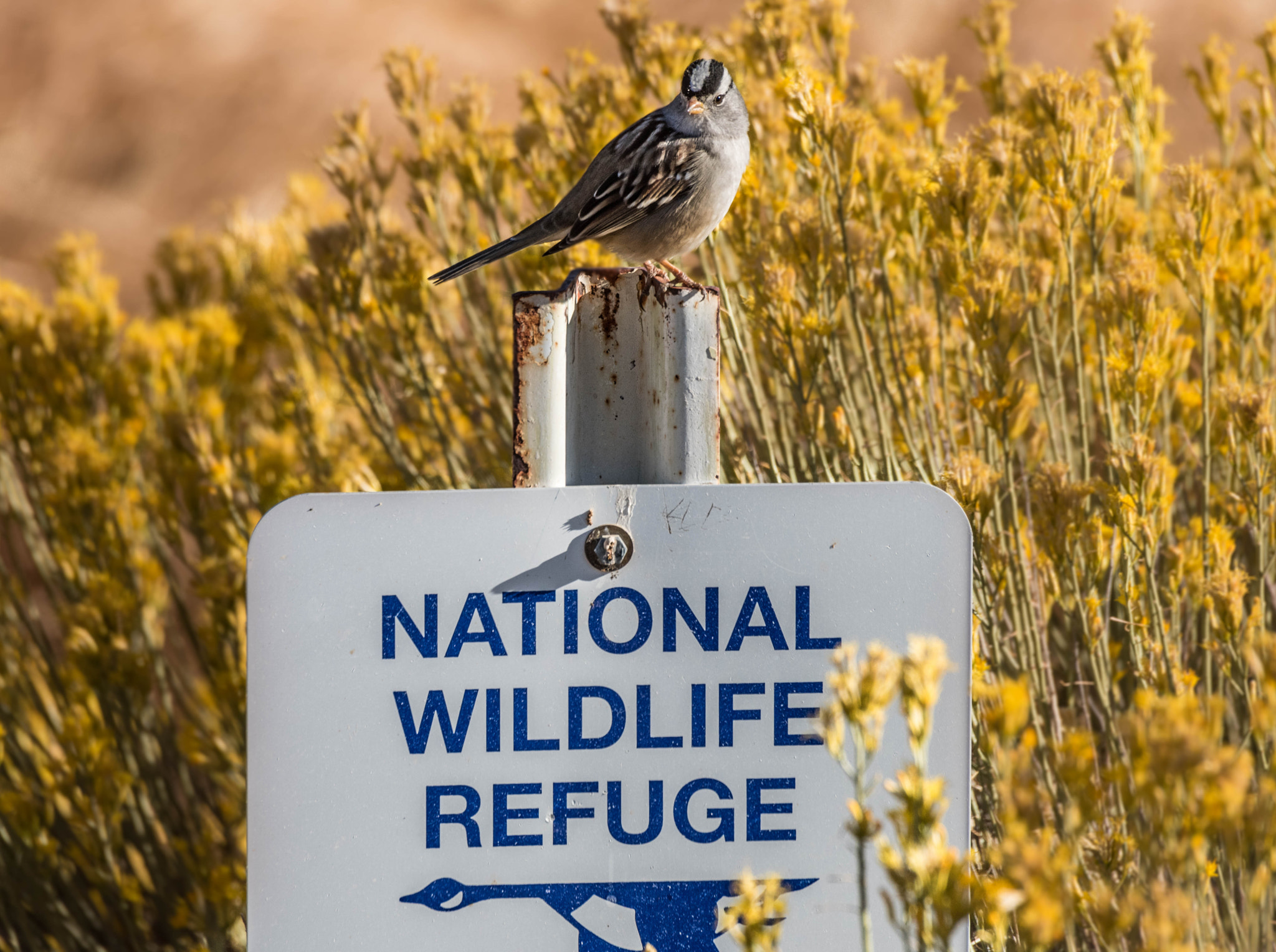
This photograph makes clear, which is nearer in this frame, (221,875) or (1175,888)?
(1175,888)

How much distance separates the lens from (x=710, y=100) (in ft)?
6.14

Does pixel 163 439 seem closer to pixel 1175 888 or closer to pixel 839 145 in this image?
pixel 839 145

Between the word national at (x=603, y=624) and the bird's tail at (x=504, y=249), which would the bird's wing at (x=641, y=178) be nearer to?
the bird's tail at (x=504, y=249)

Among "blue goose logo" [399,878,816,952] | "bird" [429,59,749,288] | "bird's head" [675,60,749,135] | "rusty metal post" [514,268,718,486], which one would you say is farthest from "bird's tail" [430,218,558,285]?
"blue goose logo" [399,878,816,952]

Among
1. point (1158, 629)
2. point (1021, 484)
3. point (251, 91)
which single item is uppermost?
point (251, 91)

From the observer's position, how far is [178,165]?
200 inches

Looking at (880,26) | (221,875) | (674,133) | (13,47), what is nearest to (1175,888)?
(674,133)

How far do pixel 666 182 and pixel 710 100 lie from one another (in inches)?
8.6

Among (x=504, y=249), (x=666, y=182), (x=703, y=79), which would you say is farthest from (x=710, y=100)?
(x=504, y=249)

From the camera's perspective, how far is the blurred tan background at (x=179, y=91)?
4996 millimetres

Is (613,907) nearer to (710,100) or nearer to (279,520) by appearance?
(279,520)

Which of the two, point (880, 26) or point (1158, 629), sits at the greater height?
point (880, 26)

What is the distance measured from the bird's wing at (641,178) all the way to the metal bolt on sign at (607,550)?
899 millimetres

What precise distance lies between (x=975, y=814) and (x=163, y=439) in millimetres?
2401
